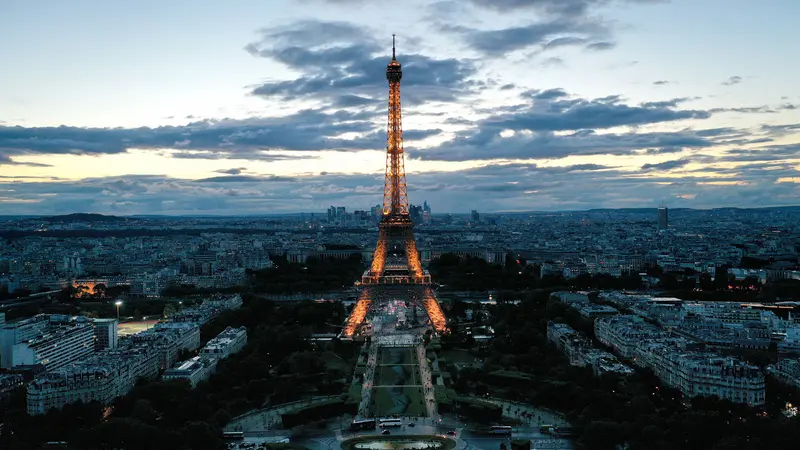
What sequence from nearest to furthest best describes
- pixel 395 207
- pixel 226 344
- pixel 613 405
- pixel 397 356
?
pixel 613 405 < pixel 226 344 < pixel 397 356 < pixel 395 207

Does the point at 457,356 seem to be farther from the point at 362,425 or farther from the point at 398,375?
the point at 362,425

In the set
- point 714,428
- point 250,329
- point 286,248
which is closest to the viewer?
point 714,428

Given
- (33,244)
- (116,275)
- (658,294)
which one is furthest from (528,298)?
(33,244)

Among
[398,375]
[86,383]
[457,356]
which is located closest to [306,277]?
[457,356]

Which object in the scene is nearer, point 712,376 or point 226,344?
point 712,376

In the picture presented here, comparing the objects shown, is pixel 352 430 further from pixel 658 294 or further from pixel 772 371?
pixel 658 294

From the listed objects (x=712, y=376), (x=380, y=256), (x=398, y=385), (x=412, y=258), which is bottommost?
(x=398, y=385)

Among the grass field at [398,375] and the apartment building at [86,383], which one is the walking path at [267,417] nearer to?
the grass field at [398,375]

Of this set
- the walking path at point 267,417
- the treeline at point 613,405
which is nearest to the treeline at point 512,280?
the treeline at point 613,405

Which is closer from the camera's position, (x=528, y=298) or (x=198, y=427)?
(x=198, y=427)
